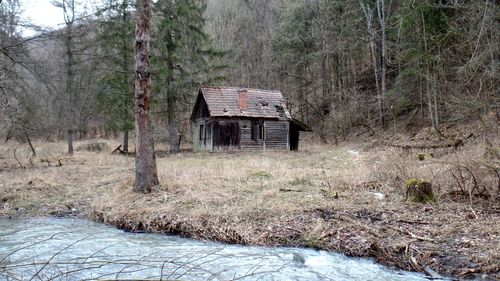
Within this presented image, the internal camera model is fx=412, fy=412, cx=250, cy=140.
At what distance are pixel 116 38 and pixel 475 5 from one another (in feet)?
73.3

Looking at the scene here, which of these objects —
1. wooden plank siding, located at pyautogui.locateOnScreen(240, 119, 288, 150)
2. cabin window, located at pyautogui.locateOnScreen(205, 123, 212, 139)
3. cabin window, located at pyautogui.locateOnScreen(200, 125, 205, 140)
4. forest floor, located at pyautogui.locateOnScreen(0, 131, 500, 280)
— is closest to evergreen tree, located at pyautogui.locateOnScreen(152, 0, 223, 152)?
cabin window, located at pyautogui.locateOnScreen(205, 123, 212, 139)

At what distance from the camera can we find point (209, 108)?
1148 inches

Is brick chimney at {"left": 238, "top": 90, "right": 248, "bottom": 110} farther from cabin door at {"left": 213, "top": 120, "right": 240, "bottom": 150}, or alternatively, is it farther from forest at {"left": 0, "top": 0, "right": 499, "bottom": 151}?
forest at {"left": 0, "top": 0, "right": 499, "bottom": 151}

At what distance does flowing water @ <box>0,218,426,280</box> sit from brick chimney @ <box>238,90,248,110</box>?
842 inches

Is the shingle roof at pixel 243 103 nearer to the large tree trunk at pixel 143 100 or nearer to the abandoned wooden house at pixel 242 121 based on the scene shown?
the abandoned wooden house at pixel 242 121

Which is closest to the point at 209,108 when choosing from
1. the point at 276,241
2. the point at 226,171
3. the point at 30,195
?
the point at 226,171

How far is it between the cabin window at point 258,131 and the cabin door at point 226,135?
1360 mm

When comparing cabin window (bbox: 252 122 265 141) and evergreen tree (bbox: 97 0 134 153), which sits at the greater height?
evergreen tree (bbox: 97 0 134 153)

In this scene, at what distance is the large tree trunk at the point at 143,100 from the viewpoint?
35.4ft

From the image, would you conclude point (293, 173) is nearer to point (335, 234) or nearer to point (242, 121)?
point (335, 234)

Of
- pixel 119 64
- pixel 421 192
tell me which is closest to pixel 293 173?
pixel 421 192

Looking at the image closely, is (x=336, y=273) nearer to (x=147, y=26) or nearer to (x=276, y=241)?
(x=276, y=241)

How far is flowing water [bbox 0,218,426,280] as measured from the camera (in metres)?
5.79

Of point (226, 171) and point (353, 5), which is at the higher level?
point (353, 5)
